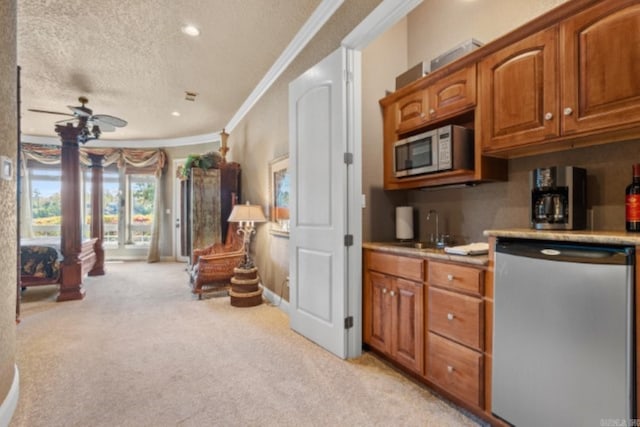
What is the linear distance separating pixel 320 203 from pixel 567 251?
1687mm

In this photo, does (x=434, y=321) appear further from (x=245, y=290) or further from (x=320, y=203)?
(x=245, y=290)

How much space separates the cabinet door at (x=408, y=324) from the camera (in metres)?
1.98

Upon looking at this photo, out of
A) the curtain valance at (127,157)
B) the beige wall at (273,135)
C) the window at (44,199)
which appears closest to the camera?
the beige wall at (273,135)

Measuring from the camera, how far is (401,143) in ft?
8.01

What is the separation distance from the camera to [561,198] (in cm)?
164

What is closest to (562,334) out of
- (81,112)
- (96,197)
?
(81,112)

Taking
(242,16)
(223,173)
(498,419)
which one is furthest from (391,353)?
(223,173)

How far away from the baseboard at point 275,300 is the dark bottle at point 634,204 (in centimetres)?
295

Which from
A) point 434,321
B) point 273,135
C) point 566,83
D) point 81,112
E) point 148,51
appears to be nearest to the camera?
point 566,83

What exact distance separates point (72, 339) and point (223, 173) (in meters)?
2.99

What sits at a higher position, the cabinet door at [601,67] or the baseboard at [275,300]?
the cabinet door at [601,67]

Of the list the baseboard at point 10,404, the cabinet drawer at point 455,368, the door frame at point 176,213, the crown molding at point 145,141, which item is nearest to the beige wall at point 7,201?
the baseboard at point 10,404

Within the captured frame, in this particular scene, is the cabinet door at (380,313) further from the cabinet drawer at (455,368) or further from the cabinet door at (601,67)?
the cabinet door at (601,67)

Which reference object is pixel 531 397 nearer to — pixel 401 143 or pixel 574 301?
pixel 574 301
